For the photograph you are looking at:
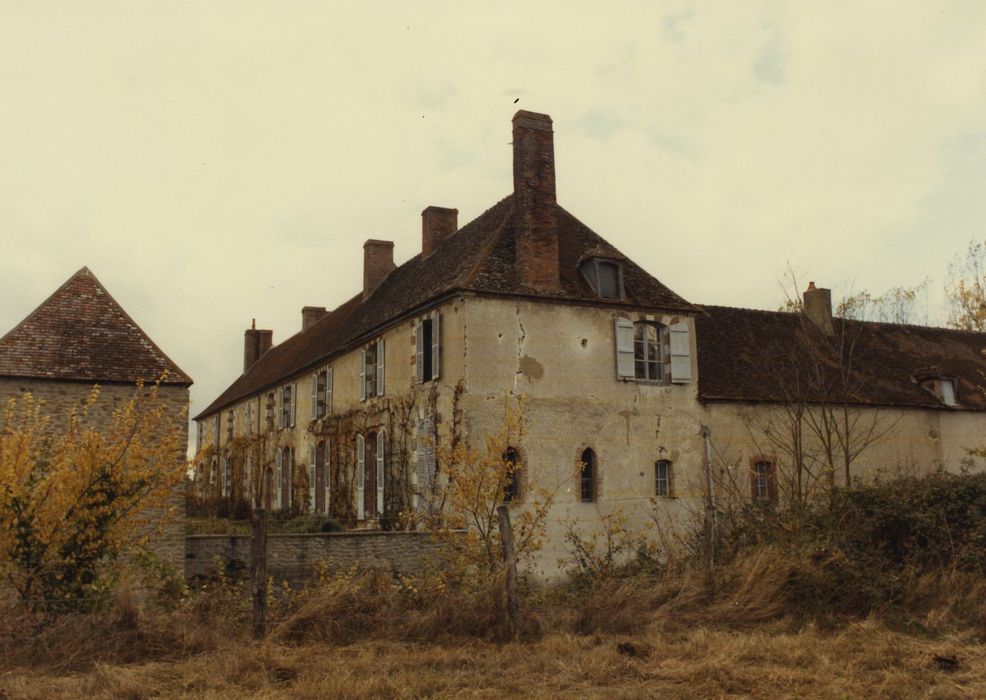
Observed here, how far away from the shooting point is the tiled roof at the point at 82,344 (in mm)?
16344

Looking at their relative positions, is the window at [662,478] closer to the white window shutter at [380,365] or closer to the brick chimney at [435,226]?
the white window shutter at [380,365]

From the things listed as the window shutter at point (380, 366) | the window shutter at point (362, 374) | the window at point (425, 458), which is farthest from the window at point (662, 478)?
the window shutter at point (362, 374)

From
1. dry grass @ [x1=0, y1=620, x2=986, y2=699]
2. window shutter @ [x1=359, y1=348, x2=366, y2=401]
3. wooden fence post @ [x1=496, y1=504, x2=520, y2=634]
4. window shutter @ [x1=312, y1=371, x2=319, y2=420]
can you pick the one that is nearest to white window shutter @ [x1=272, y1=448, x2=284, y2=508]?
window shutter @ [x1=312, y1=371, x2=319, y2=420]

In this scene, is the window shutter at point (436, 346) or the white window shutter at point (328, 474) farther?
the white window shutter at point (328, 474)

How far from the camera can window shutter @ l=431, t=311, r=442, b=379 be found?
19.5m

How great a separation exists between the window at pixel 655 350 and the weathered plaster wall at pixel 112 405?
955cm

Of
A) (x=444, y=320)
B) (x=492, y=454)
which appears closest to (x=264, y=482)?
(x=444, y=320)

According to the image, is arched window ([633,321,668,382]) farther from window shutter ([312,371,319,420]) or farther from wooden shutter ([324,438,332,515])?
window shutter ([312,371,319,420])

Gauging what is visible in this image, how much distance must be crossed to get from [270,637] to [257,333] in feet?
111

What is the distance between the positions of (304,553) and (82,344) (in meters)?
6.01

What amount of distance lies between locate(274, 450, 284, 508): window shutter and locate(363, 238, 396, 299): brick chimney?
6.02 meters

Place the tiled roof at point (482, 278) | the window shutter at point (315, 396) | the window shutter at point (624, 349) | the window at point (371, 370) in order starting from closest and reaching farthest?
the tiled roof at point (482, 278), the window shutter at point (624, 349), the window at point (371, 370), the window shutter at point (315, 396)

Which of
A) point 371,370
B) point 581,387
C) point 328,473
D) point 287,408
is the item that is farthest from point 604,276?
→ point 287,408

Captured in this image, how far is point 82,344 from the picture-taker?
17.0 metres
